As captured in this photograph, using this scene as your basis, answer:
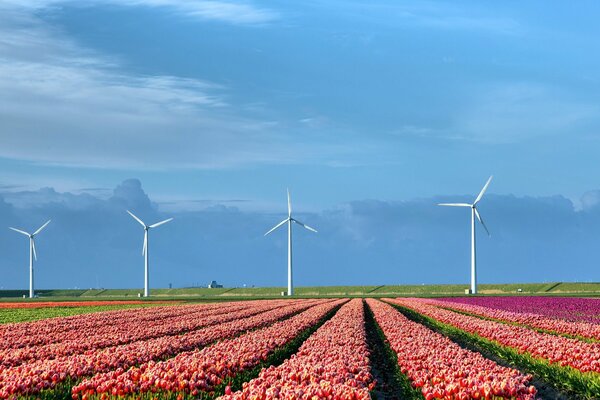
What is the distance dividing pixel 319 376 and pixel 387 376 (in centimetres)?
901

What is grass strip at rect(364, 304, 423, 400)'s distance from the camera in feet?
68.2

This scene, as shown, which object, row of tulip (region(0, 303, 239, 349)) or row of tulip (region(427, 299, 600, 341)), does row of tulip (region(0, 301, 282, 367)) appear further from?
row of tulip (region(427, 299, 600, 341))

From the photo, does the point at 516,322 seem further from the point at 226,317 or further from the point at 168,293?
the point at 168,293

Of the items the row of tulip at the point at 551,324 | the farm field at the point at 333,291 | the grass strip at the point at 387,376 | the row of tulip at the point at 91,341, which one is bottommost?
the grass strip at the point at 387,376

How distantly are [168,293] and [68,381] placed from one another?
496ft

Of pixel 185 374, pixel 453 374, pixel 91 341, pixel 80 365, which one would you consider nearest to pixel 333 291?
pixel 91 341

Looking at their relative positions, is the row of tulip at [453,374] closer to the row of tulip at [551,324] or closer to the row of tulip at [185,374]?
the row of tulip at [185,374]

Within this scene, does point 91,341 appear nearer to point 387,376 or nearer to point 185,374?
point 387,376

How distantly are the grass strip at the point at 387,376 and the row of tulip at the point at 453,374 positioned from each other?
581mm

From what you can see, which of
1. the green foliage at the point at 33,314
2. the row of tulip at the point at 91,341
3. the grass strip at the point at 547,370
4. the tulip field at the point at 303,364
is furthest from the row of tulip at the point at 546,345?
the green foliage at the point at 33,314

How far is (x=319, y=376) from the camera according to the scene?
55.0 ft

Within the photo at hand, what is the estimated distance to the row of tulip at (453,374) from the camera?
15.2 metres

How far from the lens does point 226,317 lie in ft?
163

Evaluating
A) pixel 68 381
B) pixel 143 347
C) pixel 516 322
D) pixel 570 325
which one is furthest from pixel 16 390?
pixel 516 322
